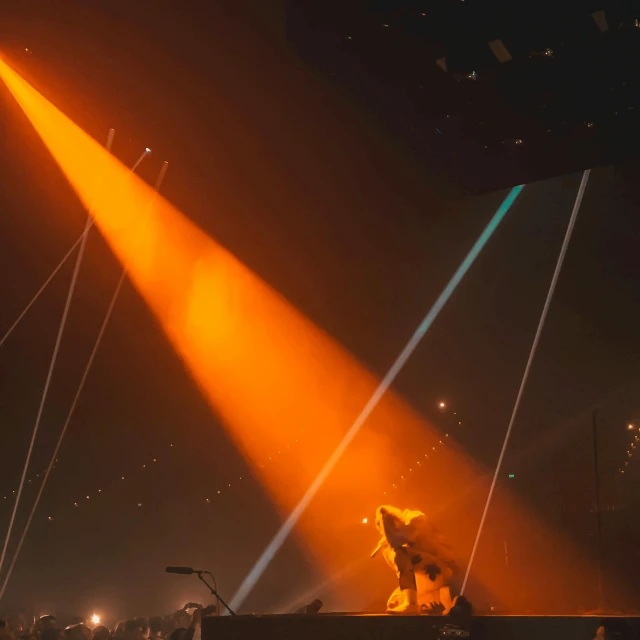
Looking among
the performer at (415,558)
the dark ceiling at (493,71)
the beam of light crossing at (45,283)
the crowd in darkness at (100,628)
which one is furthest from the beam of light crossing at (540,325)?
the beam of light crossing at (45,283)

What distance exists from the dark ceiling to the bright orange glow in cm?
305

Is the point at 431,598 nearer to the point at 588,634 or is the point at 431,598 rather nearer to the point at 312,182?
the point at 588,634

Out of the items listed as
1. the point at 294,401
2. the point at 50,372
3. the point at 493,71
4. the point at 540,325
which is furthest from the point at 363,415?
the point at 493,71

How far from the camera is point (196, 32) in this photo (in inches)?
188

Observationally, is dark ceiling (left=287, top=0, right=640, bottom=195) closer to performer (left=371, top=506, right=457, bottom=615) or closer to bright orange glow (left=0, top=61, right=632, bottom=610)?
performer (left=371, top=506, right=457, bottom=615)

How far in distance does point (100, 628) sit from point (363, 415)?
3.07m

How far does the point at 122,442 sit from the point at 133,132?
3.27 meters

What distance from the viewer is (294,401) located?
23.5ft

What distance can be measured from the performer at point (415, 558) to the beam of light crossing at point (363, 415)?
171 centimetres

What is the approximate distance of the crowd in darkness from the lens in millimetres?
5645

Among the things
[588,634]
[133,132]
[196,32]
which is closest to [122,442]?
[133,132]

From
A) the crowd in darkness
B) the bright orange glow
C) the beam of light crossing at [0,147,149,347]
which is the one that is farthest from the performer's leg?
the beam of light crossing at [0,147,149,347]

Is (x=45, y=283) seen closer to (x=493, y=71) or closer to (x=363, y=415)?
(x=363, y=415)

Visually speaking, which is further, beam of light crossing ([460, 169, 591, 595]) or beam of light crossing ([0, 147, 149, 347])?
beam of light crossing ([0, 147, 149, 347])
